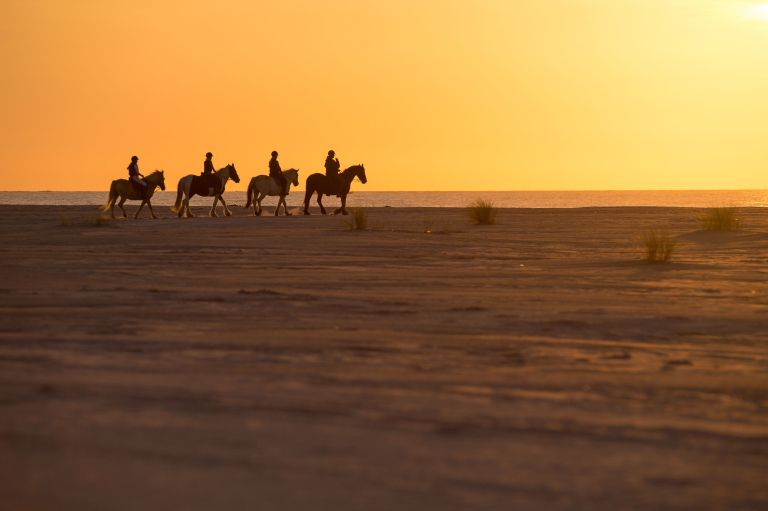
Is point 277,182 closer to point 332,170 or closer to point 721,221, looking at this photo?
point 332,170

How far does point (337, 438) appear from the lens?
489 centimetres

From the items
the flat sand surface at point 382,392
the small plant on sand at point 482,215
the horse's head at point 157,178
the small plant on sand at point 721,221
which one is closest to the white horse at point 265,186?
the horse's head at point 157,178

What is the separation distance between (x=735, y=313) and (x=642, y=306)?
808 mm

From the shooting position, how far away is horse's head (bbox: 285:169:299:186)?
39250 mm

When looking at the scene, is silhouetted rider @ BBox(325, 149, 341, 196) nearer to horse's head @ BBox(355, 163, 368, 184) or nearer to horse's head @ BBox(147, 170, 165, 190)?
horse's head @ BBox(355, 163, 368, 184)

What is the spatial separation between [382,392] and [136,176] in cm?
3031

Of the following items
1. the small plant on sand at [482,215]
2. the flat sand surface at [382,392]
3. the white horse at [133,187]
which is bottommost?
the flat sand surface at [382,392]

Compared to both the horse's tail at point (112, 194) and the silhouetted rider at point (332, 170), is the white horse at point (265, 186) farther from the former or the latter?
the horse's tail at point (112, 194)

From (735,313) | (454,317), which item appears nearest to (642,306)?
(735,313)

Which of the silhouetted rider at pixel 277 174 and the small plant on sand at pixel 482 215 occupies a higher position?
the silhouetted rider at pixel 277 174

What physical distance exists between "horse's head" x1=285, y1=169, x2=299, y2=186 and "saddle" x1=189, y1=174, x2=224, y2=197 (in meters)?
2.49

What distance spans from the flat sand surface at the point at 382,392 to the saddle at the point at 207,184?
975 inches

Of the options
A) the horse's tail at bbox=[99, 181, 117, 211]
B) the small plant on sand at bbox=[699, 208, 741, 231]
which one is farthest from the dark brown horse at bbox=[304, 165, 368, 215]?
the small plant on sand at bbox=[699, 208, 741, 231]

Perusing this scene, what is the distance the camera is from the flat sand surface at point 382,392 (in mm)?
4215
